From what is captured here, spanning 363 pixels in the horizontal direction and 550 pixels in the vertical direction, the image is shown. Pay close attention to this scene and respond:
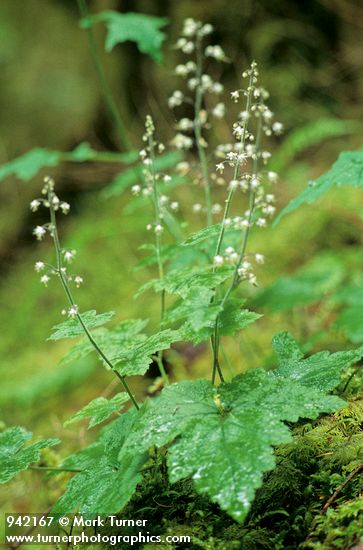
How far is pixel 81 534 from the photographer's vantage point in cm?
137

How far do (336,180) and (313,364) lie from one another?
0.65m

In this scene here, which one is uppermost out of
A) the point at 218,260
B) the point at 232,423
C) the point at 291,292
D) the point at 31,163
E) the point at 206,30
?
the point at 206,30

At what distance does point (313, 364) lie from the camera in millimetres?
1373

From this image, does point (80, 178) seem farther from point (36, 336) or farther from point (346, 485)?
point (346, 485)

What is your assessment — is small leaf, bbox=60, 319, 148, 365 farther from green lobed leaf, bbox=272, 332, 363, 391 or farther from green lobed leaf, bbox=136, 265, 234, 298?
green lobed leaf, bbox=272, 332, 363, 391

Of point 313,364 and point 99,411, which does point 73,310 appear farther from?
point 313,364

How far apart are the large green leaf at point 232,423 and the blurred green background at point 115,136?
1985 mm

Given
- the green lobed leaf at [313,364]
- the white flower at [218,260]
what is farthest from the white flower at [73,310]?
the green lobed leaf at [313,364]

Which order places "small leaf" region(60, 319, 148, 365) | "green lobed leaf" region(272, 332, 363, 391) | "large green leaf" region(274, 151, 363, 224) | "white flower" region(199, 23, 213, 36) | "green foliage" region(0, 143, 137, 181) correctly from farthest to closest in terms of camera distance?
1. "green foliage" region(0, 143, 137, 181)
2. "white flower" region(199, 23, 213, 36)
3. "large green leaf" region(274, 151, 363, 224)
4. "small leaf" region(60, 319, 148, 365)
5. "green lobed leaf" region(272, 332, 363, 391)

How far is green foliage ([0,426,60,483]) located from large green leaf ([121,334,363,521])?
33 cm

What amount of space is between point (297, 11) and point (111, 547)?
213 inches

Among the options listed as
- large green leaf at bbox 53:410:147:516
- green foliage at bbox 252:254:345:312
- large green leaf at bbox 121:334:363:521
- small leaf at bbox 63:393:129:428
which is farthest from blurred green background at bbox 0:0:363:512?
large green leaf at bbox 121:334:363:521

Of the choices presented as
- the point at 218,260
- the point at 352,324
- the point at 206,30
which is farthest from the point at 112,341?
the point at 206,30

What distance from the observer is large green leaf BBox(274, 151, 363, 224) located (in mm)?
1655
